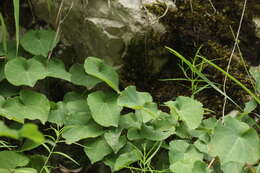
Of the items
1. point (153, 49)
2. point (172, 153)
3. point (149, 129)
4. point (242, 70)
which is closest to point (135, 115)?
point (149, 129)

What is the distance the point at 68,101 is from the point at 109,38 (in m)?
0.29

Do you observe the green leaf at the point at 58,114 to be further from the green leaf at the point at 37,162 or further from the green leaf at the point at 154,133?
the green leaf at the point at 154,133

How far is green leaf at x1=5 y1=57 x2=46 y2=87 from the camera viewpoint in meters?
1.34

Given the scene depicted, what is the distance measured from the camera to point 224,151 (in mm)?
1092

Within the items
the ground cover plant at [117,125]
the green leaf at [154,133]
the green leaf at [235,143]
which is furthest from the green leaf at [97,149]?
the green leaf at [235,143]

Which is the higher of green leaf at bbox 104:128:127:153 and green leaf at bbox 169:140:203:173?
green leaf at bbox 169:140:203:173

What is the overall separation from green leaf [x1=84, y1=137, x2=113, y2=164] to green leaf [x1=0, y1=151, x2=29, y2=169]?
20 centimetres

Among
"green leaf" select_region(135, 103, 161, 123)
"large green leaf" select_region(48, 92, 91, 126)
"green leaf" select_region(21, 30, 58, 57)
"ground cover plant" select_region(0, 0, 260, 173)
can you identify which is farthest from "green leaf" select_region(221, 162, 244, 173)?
"green leaf" select_region(21, 30, 58, 57)

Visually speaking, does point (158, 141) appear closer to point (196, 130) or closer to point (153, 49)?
point (196, 130)

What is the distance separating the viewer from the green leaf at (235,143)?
3.54 feet

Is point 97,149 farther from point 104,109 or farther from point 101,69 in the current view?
point 101,69

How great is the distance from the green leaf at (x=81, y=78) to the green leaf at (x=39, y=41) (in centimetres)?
13

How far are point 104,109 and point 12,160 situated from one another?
Result: 0.34 meters

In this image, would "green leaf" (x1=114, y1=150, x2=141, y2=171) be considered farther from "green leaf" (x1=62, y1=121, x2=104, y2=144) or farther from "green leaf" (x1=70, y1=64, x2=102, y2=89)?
"green leaf" (x1=70, y1=64, x2=102, y2=89)
